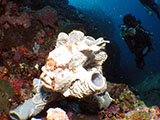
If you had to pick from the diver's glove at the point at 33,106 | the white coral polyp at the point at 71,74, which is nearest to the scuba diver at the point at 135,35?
the white coral polyp at the point at 71,74

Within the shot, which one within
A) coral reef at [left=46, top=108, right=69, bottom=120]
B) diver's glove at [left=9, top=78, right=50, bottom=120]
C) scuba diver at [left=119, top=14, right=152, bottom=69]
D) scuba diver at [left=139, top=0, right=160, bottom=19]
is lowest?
coral reef at [left=46, top=108, right=69, bottom=120]

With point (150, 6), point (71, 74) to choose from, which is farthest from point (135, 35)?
point (71, 74)

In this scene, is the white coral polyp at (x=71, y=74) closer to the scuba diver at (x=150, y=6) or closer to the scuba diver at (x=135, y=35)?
the scuba diver at (x=135, y=35)

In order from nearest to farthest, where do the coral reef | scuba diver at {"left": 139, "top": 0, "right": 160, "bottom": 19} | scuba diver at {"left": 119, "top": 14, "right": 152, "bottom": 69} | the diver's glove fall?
the coral reef < the diver's glove < scuba diver at {"left": 119, "top": 14, "right": 152, "bottom": 69} < scuba diver at {"left": 139, "top": 0, "right": 160, "bottom": 19}

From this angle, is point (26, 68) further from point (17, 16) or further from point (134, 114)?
point (134, 114)

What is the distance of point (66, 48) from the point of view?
7.02 ft

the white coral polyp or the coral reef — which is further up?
the white coral polyp

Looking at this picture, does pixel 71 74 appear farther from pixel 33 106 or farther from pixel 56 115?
pixel 33 106

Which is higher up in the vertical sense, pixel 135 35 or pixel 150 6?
pixel 150 6

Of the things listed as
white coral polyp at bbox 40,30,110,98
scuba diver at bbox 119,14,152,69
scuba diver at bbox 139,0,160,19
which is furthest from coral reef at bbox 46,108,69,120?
scuba diver at bbox 139,0,160,19

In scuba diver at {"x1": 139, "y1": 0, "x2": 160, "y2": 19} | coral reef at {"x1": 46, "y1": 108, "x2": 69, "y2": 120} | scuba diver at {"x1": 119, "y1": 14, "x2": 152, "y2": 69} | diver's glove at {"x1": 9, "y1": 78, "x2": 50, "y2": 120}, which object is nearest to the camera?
coral reef at {"x1": 46, "y1": 108, "x2": 69, "y2": 120}

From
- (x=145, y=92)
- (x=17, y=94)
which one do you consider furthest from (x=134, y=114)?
(x=145, y=92)

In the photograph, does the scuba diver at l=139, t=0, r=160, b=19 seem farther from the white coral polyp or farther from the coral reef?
the coral reef

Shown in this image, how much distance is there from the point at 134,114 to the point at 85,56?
1.67 metres
